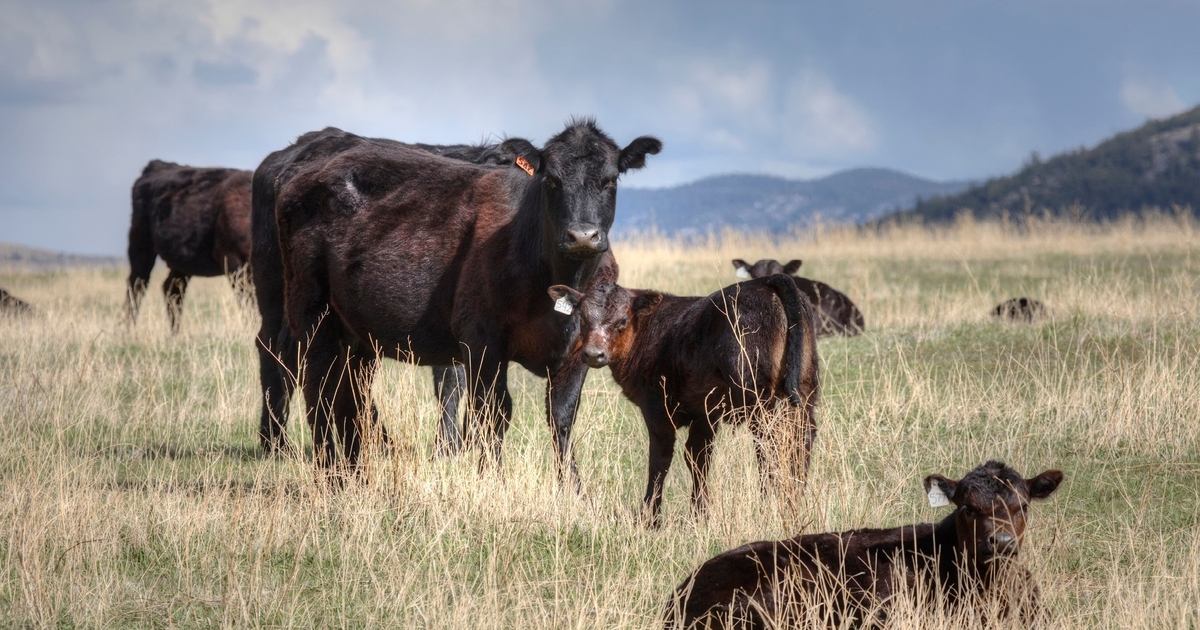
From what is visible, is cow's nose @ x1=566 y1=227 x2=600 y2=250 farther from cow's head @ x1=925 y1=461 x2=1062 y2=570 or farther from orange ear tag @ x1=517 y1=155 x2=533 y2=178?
cow's head @ x1=925 y1=461 x2=1062 y2=570

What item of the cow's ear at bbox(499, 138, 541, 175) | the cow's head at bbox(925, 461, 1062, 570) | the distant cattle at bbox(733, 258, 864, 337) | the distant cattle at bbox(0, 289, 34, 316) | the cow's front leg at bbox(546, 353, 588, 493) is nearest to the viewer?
the cow's head at bbox(925, 461, 1062, 570)

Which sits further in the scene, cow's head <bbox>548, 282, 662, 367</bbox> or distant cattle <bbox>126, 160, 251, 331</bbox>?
distant cattle <bbox>126, 160, 251, 331</bbox>

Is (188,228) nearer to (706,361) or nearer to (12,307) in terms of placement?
(12,307)

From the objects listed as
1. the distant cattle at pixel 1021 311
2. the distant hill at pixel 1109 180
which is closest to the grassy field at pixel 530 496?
the distant cattle at pixel 1021 311

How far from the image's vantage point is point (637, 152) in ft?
26.8

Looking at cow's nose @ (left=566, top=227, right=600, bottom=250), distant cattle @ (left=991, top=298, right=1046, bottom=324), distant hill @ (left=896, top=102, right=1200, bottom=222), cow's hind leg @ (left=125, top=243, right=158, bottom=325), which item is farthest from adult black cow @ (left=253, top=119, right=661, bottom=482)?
distant hill @ (left=896, top=102, right=1200, bottom=222)

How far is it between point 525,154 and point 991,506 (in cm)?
418

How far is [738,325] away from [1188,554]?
8.38 ft

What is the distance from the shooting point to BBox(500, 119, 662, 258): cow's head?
7.40 m

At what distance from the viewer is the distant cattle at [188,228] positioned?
16.9 m

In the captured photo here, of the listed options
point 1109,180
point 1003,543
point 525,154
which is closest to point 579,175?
point 525,154

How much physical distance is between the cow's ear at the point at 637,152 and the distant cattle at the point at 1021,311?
676cm

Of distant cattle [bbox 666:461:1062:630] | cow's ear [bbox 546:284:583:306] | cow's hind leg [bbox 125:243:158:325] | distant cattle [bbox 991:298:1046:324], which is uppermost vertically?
cow's hind leg [bbox 125:243:158:325]

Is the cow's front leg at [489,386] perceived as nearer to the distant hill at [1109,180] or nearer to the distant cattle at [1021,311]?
the distant cattle at [1021,311]
